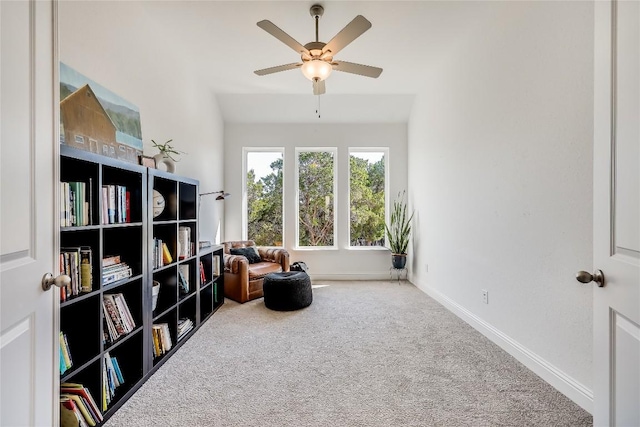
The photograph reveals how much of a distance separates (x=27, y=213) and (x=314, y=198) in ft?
13.4

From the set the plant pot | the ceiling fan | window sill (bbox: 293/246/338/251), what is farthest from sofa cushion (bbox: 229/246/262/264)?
the ceiling fan

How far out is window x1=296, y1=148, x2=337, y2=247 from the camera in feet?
16.0

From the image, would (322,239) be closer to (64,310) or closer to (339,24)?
(339,24)

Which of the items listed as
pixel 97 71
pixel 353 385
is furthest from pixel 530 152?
pixel 97 71

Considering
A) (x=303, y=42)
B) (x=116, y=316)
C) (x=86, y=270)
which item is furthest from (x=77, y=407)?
(x=303, y=42)

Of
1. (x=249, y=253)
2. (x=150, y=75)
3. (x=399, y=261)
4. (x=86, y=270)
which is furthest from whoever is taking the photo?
(x=399, y=261)

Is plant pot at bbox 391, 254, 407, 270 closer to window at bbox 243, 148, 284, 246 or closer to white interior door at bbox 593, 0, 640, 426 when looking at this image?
window at bbox 243, 148, 284, 246

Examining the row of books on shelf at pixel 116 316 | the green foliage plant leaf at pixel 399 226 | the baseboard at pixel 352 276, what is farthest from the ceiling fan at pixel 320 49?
the baseboard at pixel 352 276

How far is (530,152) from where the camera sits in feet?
6.53

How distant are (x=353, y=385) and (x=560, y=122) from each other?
82.3 inches

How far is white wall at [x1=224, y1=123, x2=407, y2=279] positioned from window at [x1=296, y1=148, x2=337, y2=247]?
14 cm

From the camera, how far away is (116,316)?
66.8 inches

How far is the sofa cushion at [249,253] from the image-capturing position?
4.01 meters

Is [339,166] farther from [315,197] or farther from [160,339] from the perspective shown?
[160,339]
